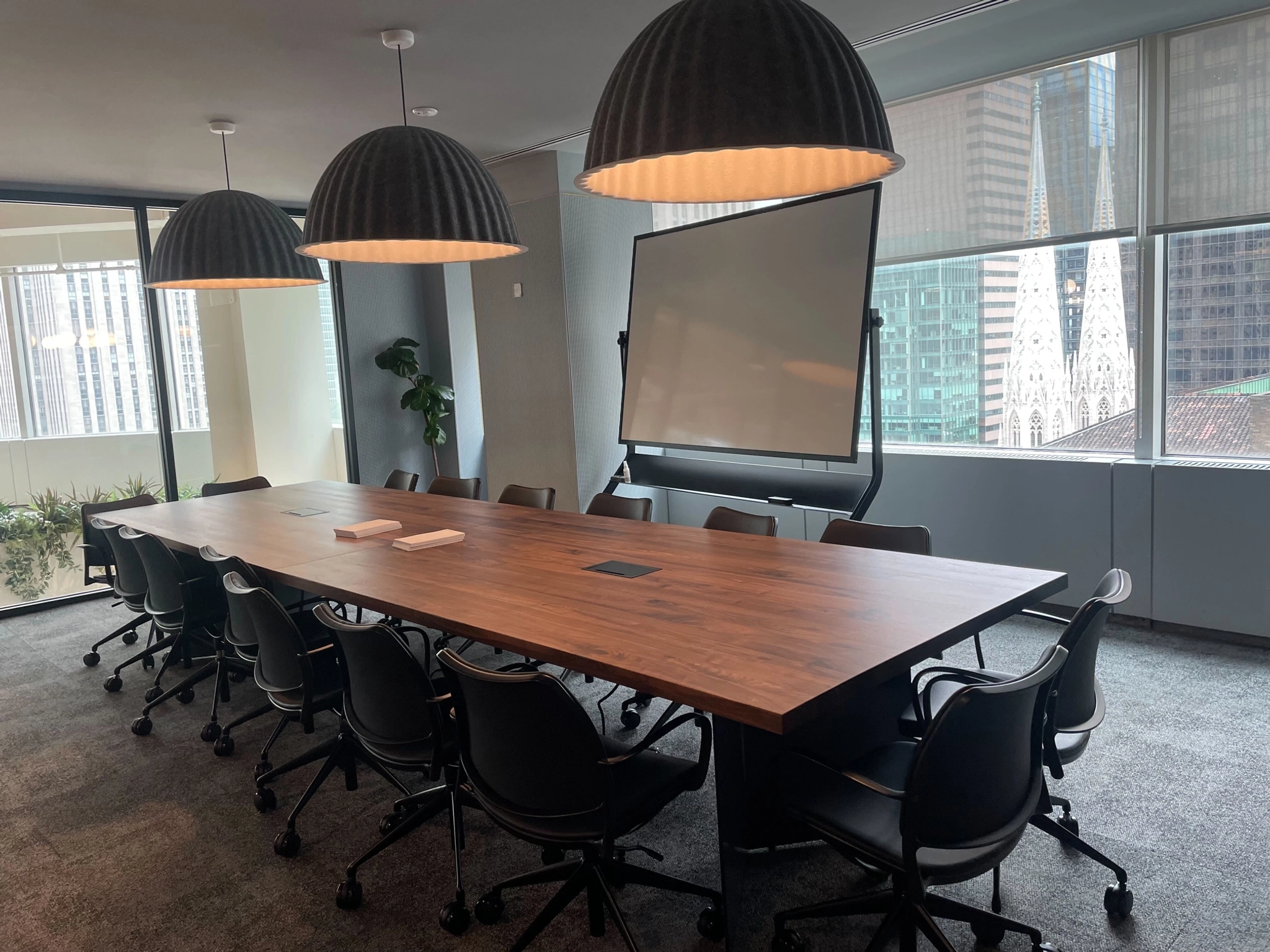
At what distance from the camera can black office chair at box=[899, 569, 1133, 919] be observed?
2.16m

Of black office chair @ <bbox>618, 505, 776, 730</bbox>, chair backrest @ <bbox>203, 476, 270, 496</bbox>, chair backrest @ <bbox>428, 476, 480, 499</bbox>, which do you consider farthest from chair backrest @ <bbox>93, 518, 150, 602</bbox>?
black office chair @ <bbox>618, 505, 776, 730</bbox>

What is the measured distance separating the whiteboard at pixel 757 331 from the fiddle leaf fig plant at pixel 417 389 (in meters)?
2.58

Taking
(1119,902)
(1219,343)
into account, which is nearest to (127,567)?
(1119,902)

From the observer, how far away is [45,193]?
637cm

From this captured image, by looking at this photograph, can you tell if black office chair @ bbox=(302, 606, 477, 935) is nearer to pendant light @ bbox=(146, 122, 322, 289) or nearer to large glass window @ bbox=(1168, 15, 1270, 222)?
pendant light @ bbox=(146, 122, 322, 289)

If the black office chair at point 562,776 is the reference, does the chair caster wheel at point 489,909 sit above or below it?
below

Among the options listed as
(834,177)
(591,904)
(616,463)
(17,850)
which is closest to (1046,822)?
(591,904)

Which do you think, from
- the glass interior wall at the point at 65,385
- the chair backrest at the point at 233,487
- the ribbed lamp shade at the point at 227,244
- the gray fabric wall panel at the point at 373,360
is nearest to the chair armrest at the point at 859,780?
the ribbed lamp shade at the point at 227,244

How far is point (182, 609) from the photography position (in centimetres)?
409

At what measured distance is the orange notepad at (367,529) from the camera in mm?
4004

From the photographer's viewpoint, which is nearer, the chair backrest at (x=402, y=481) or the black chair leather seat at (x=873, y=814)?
the black chair leather seat at (x=873, y=814)

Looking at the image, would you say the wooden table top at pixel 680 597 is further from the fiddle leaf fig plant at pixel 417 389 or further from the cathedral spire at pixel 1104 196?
the fiddle leaf fig plant at pixel 417 389

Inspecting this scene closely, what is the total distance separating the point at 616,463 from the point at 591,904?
485 centimetres

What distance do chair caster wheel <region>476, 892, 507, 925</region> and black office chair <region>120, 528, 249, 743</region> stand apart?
197cm
